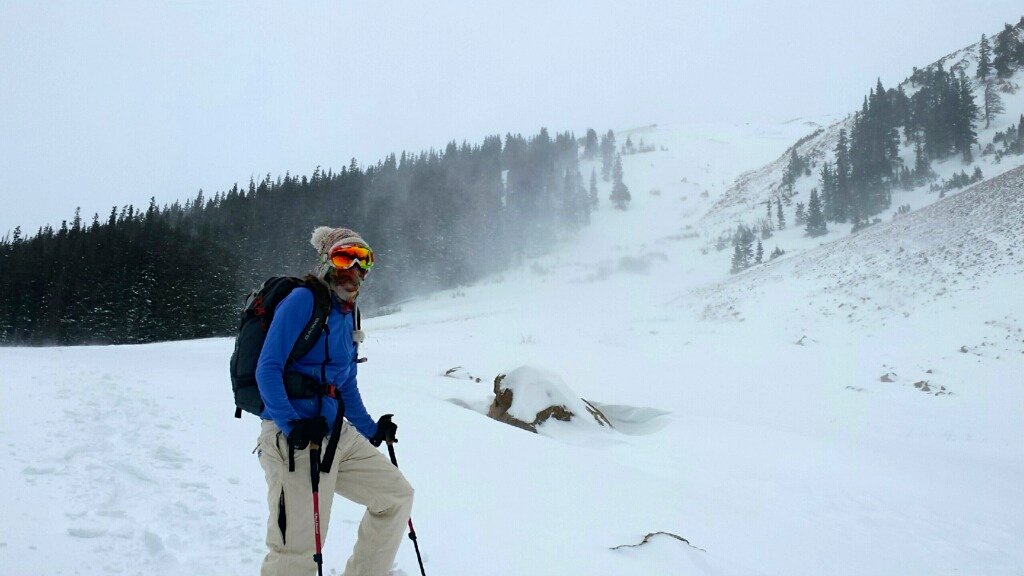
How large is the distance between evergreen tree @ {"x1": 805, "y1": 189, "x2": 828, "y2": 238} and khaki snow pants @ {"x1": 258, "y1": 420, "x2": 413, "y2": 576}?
51.9 meters

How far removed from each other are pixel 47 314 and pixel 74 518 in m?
51.7

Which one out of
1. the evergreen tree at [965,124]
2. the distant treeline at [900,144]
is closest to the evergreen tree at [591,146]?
the distant treeline at [900,144]

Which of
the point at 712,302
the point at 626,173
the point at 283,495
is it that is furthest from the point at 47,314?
the point at 626,173

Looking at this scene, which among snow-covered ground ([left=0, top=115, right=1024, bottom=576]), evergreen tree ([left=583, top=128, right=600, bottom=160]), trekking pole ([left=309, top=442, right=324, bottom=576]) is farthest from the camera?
evergreen tree ([left=583, top=128, right=600, bottom=160])

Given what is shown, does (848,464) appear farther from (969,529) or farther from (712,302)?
(712,302)

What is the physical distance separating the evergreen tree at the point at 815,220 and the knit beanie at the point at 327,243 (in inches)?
2043

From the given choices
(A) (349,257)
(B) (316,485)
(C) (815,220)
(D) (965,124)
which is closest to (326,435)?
(B) (316,485)

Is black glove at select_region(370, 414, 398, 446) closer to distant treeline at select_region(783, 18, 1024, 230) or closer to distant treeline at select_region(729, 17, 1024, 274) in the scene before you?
distant treeline at select_region(729, 17, 1024, 274)

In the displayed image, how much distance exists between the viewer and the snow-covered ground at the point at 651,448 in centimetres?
407

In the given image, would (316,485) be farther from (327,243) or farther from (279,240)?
(279,240)

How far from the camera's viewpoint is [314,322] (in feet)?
8.79

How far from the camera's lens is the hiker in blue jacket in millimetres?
2543

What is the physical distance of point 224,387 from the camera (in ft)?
33.0

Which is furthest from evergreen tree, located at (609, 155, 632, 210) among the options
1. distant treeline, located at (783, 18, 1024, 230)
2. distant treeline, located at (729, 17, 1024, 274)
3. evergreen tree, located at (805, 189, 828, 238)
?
evergreen tree, located at (805, 189, 828, 238)
